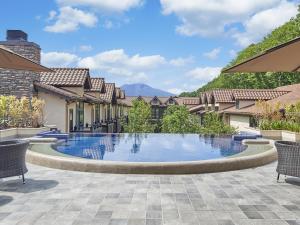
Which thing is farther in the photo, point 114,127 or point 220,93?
point 114,127

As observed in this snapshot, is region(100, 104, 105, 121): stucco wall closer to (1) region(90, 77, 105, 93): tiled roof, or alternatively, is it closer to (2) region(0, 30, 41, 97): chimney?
(1) region(90, 77, 105, 93): tiled roof

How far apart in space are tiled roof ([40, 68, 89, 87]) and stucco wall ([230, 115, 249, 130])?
14813mm

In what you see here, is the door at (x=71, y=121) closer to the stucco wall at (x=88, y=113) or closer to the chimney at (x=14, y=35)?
the stucco wall at (x=88, y=113)

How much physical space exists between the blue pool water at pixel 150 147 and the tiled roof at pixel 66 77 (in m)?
8.63

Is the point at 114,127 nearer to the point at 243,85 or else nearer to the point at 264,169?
the point at 243,85

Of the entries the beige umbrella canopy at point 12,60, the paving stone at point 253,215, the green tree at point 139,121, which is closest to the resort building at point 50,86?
the green tree at point 139,121

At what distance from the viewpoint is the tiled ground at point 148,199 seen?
5531mm

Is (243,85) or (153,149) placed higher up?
(243,85)

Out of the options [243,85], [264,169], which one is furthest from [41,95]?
[243,85]

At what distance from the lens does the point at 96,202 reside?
20.8 ft

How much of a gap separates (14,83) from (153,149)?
12698mm

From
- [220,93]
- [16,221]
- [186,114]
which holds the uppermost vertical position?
[220,93]

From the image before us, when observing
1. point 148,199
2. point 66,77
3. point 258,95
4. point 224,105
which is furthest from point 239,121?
point 148,199

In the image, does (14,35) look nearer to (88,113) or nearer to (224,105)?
(88,113)
